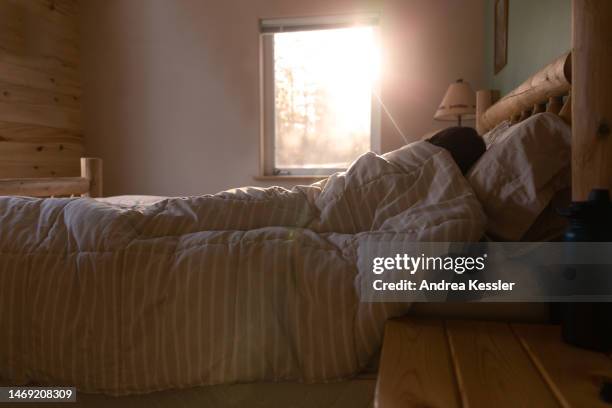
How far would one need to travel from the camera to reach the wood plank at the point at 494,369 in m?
0.48

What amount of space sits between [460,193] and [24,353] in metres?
0.81

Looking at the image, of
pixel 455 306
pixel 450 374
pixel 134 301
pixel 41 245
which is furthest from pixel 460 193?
pixel 41 245

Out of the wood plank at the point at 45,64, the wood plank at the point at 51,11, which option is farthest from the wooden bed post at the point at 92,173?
the wood plank at the point at 51,11

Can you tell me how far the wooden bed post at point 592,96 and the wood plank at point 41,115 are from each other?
3.05 m

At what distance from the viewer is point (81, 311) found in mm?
742

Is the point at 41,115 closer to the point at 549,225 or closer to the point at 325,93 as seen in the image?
the point at 325,93

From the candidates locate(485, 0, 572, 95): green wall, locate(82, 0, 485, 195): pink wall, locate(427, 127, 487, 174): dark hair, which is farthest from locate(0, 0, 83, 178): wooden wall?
locate(485, 0, 572, 95): green wall

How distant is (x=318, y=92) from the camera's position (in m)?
3.08

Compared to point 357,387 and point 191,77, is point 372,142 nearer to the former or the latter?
point 191,77

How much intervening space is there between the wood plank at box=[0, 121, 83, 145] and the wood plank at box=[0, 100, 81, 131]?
28 millimetres

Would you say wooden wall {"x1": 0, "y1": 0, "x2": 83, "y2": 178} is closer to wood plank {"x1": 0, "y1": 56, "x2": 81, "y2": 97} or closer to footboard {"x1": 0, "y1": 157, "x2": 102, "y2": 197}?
wood plank {"x1": 0, "y1": 56, "x2": 81, "y2": 97}

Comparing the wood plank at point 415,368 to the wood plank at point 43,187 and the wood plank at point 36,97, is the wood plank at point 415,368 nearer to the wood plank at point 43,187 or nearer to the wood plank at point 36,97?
the wood plank at point 43,187

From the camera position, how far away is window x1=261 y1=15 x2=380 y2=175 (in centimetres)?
301

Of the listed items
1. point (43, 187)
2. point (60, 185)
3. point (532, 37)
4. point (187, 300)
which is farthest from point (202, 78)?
point (187, 300)
